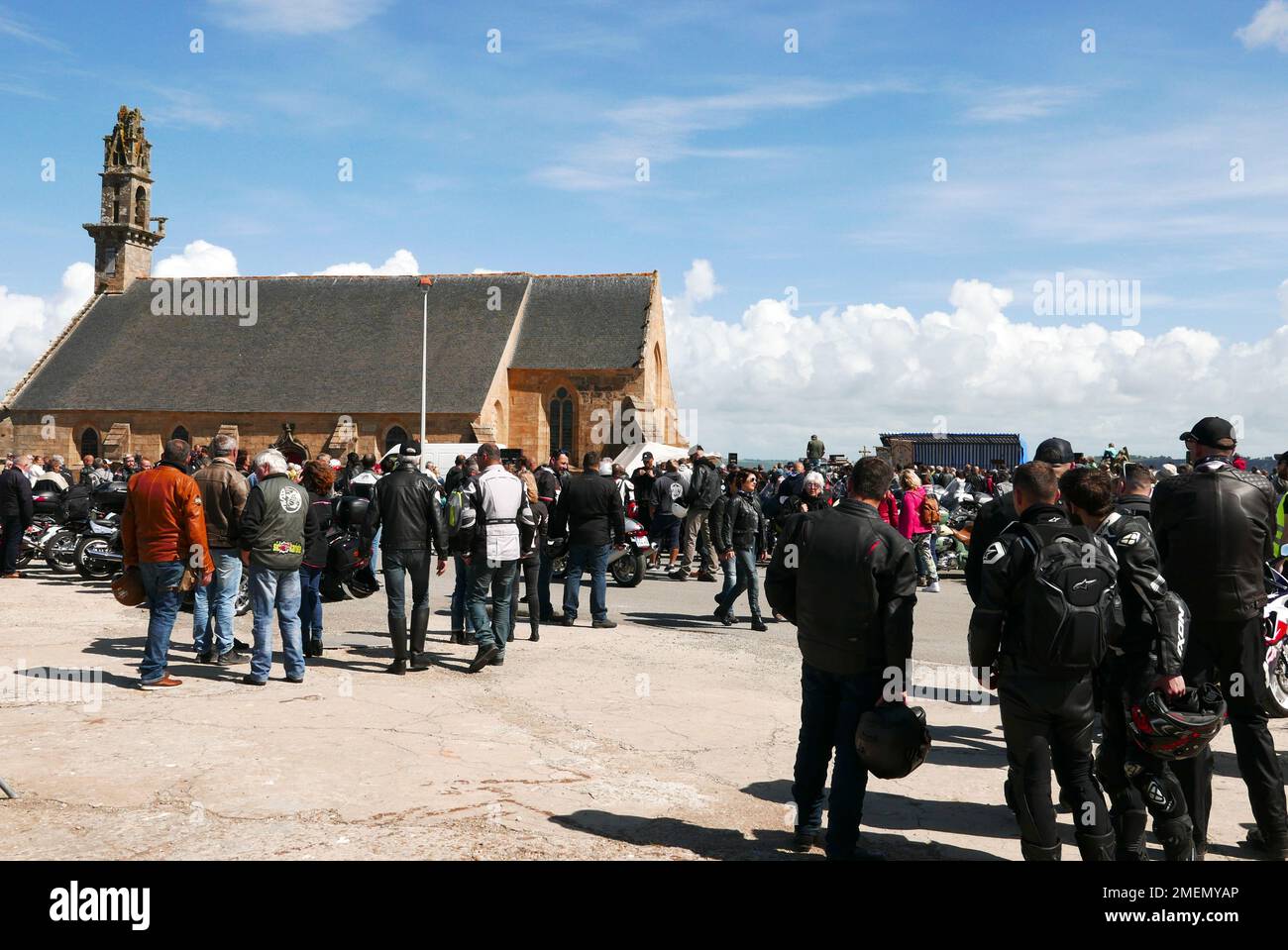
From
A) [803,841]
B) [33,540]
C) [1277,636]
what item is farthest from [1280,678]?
[33,540]

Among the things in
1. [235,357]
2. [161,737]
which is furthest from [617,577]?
[235,357]

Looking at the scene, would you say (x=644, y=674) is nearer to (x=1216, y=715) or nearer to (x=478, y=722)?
(x=478, y=722)

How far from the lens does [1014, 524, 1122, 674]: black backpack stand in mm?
4219

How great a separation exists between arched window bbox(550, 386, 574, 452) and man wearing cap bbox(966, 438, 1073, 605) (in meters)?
38.6

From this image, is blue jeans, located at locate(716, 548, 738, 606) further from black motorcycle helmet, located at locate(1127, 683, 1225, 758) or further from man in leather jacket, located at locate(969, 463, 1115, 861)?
man in leather jacket, located at locate(969, 463, 1115, 861)

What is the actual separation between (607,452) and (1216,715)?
125ft

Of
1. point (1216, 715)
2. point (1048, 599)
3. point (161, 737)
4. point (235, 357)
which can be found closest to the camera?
point (1048, 599)

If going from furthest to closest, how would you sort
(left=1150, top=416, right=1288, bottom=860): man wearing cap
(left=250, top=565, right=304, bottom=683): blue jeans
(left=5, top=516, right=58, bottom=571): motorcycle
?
(left=5, top=516, right=58, bottom=571): motorcycle
(left=250, top=565, right=304, bottom=683): blue jeans
(left=1150, top=416, right=1288, bottom=860): man wearing cap

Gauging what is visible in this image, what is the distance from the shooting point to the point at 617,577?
1584 cm

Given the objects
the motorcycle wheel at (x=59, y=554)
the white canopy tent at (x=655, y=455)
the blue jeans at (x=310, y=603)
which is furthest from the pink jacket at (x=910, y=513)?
the white canopy tent at (x=655, y=455)

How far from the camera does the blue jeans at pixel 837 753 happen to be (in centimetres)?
470

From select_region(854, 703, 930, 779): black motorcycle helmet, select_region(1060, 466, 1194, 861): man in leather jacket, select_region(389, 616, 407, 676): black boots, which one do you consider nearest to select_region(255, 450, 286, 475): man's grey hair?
select_region(389, 616, 407, 676): black boots

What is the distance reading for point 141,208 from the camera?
52.3 meters

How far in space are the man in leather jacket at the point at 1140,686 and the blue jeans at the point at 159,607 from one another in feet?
22.5
